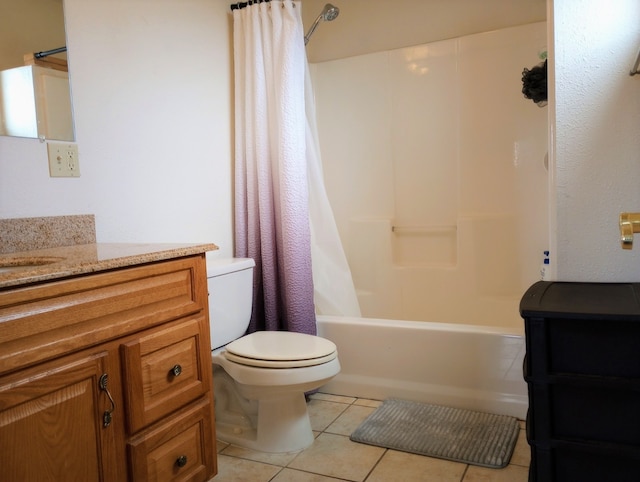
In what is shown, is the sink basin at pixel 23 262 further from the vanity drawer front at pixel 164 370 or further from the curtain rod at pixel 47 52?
the curtain rod at pixel 47 52

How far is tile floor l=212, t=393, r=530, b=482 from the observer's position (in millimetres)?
1709

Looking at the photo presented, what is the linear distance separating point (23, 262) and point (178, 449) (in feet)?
2.18

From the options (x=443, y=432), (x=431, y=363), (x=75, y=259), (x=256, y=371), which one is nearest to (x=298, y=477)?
(x=256, y=371)

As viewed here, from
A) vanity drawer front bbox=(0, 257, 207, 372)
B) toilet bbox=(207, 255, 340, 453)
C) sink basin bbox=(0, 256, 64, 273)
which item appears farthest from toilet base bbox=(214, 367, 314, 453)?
sink basin bbox=(0, 256, 64, 273)

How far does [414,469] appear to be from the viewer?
1756mm

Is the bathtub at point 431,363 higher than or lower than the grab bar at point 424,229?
lower

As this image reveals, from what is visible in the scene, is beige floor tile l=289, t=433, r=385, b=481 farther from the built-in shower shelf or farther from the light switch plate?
the built-in shower shelf

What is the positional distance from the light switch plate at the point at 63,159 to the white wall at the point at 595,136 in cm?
150

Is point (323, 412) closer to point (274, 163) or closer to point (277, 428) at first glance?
point (277, 428)

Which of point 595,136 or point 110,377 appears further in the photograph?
point 595,136

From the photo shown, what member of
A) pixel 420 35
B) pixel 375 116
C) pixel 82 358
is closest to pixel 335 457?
pixel 82 358

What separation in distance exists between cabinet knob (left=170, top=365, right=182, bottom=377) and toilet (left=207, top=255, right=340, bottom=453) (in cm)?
38

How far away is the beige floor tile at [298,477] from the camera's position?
1.72 m

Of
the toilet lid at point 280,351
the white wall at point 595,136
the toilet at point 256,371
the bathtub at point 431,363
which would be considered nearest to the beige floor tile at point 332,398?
the bathtub at point 431,363
